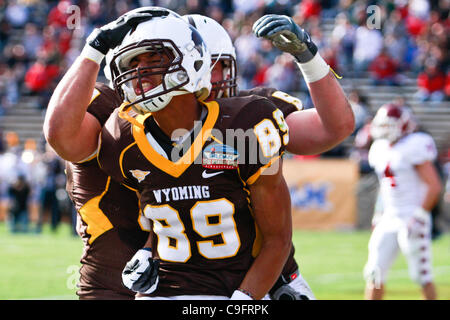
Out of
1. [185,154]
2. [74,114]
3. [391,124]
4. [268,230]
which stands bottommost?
[391,124]

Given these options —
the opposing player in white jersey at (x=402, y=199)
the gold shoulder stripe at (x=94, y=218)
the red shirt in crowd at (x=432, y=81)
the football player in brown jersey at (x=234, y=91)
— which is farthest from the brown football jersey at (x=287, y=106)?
the red shirt in crowd at (x=432, y=81)

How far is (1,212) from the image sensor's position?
16.6 metres

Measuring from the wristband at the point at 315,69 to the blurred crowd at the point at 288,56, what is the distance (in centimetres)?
1141

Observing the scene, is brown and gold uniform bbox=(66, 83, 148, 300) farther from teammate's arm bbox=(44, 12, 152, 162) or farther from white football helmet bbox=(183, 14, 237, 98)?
white football helmet bbox=(183, 14, 237, 98)

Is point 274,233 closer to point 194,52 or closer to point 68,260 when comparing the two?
point 194,52

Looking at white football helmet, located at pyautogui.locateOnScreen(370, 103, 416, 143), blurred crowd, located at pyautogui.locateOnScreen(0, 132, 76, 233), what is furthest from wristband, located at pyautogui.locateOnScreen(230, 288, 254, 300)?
blurred crowd, located at pyautogui.locateOnScreen(0, 132, 76, 233)

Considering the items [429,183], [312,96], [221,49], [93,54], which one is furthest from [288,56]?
[93,54]

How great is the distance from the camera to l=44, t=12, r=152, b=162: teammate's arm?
2.99m

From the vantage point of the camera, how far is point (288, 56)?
653 inches

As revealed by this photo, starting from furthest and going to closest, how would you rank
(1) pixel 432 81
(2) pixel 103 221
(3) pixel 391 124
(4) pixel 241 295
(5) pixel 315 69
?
(1) pixel 432 81, (3) pixel 391 124, (2) pixel 103 221, (5) pixel 315 69, (4) pixel 241 295

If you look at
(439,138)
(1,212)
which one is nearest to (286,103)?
(439,138)

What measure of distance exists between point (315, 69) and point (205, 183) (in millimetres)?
759

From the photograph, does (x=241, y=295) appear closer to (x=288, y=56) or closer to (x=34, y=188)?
(x=34, y=188)
